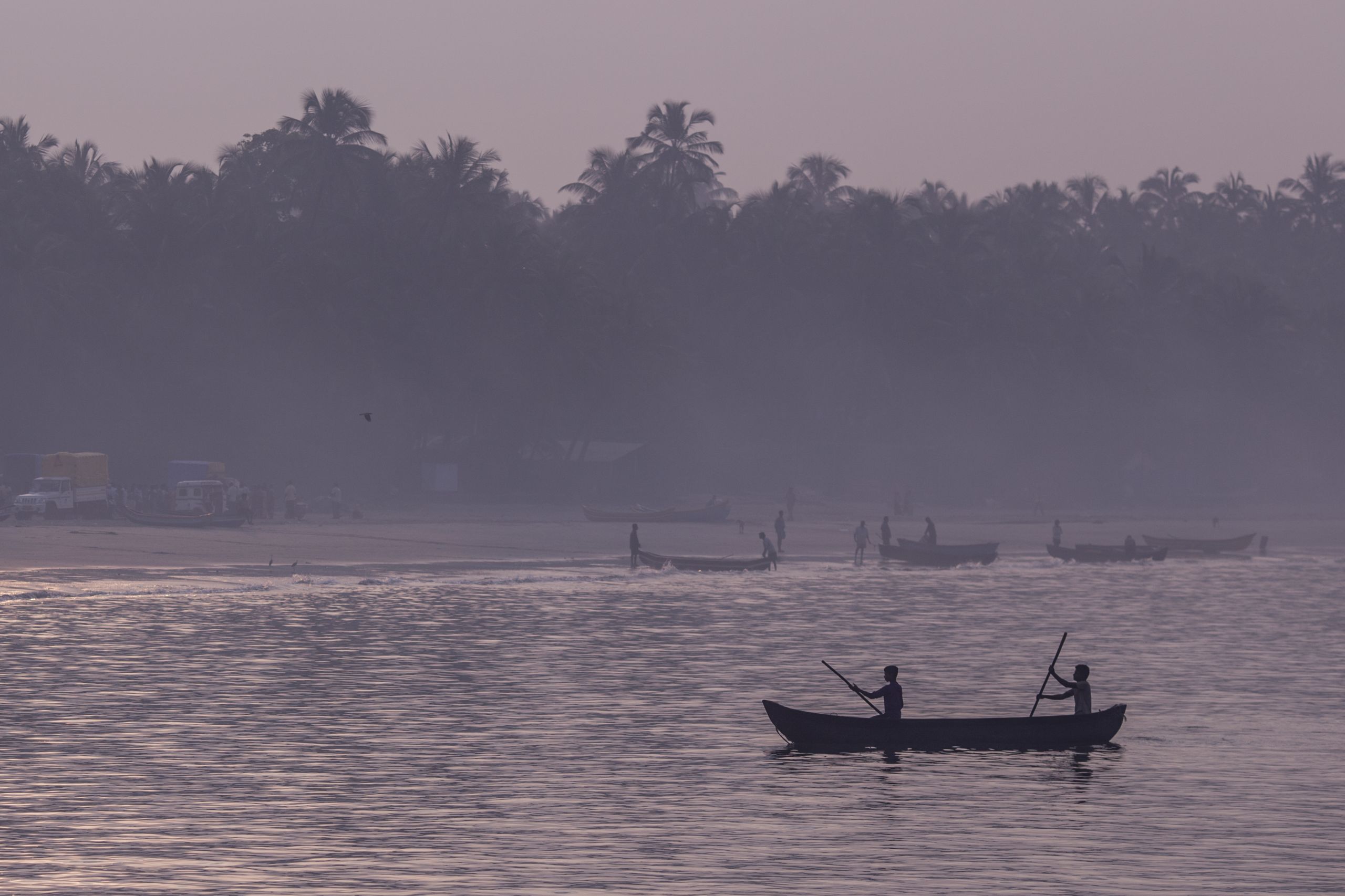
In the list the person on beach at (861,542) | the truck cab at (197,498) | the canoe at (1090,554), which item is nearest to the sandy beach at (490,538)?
the truck cab at (197,498)

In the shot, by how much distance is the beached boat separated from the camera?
6956 cm

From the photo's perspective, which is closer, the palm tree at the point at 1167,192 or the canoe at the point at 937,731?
the canoe at the point at 937,731

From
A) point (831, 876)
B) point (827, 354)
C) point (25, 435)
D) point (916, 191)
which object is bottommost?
point (831, 876)

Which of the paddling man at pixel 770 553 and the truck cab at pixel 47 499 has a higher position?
the truck cab at pixel 47 499

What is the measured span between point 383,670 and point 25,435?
56.7 m

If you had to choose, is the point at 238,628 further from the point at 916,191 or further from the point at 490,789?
the point at 916,191

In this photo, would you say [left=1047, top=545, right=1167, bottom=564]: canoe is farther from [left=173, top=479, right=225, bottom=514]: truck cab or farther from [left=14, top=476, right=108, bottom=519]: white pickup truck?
[left=14, top=476, right=108, bottom=519]: white pickup truck

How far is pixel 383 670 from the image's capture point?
122ft

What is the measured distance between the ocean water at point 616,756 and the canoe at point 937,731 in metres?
0.40

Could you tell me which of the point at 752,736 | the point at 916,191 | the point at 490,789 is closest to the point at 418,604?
the point at 752,736

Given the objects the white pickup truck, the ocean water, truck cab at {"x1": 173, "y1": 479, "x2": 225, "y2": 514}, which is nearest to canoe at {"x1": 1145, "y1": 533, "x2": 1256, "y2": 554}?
the ocean water

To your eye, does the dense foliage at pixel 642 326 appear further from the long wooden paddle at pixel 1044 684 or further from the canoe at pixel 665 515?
the long wooden paddle at pixel 1044 684

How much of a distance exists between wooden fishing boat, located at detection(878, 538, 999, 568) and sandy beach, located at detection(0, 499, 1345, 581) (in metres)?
3.24

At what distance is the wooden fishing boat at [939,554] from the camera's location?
7031cm
